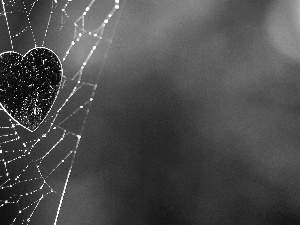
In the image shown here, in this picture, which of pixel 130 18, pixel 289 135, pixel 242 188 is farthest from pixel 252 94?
pixel 130 18

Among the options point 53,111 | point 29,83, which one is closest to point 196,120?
point 53,111

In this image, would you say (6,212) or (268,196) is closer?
(6,212)

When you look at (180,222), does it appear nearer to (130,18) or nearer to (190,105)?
(190,105)

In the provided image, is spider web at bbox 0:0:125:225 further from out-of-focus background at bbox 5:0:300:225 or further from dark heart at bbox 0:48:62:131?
dark heart at bbox 0:48:62:131

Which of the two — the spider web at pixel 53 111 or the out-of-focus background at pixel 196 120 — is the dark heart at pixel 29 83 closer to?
the spider web at pixel 53 111

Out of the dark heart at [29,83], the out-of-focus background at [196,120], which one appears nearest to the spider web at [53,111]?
the out-of-focus background at [196,120]

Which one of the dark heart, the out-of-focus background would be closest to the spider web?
the out-of-focus background
